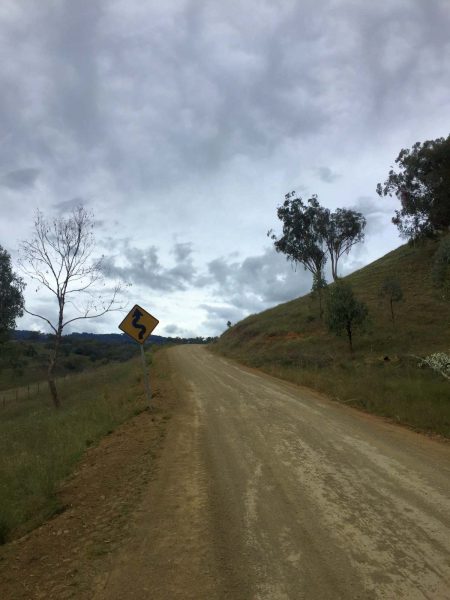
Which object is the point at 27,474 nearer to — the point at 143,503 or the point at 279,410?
the point at 143,503

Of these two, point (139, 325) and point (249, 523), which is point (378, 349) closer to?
point (139, 325)

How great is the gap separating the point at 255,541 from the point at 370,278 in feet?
168

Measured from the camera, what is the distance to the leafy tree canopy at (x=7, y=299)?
142 ft

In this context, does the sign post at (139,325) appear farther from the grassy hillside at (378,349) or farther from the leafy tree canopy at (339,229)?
the leafy tree canopy at (339,229)

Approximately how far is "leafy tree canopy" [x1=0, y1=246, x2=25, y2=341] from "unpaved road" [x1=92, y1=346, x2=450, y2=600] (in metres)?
38.8

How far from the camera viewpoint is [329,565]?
421cm

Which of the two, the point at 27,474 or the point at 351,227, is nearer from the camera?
the point at 27,474

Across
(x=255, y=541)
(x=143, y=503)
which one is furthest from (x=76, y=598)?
(x=143, y=503)

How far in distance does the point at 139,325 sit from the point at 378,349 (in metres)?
20.5

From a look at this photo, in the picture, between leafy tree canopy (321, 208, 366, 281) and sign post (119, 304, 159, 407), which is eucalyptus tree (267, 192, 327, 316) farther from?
sign post (119, 304, 159, 407)

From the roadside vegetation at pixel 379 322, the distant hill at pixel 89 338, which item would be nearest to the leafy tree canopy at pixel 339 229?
the roadside vegetation at pixel 379 322

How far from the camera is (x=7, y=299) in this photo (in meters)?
43.9

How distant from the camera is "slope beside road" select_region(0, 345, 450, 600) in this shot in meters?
4.02

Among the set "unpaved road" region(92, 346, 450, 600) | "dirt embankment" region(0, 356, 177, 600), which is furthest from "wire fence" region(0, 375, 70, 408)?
"unpaved road" region(92, 346, 450, 600)
